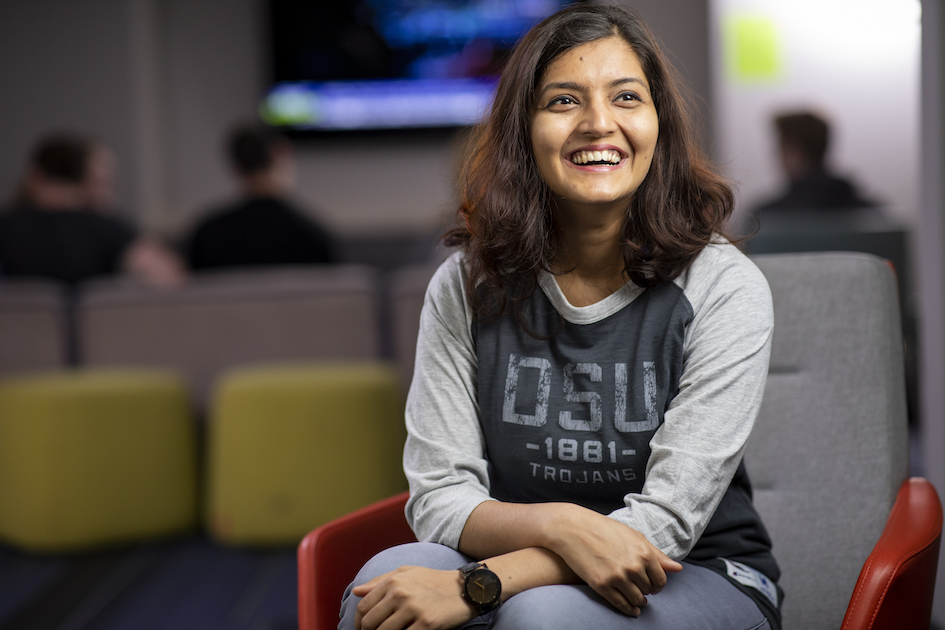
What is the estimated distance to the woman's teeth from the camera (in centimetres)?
116

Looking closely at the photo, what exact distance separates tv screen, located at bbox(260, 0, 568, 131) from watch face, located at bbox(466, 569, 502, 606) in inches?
187

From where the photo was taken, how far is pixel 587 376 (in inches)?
45.4

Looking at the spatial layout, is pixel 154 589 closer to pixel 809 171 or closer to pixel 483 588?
pixel 483 588

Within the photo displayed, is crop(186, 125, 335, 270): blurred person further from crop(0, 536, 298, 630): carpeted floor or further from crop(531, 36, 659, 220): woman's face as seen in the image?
crop(531, 36, 659, 220): woman's face

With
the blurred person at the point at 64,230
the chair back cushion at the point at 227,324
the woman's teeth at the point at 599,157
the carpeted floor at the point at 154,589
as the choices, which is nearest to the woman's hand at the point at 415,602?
the woman's teeth at the point at 599,157

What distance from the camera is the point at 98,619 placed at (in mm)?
2168

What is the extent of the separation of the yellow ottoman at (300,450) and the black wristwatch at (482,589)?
1639 mm

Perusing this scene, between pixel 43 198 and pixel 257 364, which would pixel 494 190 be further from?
pixel 43 198

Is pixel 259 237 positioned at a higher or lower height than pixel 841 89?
lower

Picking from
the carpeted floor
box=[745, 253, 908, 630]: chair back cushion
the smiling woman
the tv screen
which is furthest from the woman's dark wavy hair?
the tv screen

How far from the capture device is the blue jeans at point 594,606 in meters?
0.96

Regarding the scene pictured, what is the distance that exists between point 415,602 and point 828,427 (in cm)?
77

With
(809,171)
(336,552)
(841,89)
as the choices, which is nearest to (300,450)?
(336,552)

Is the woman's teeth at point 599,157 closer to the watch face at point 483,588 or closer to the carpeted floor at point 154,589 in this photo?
the watch face at point 483,588
